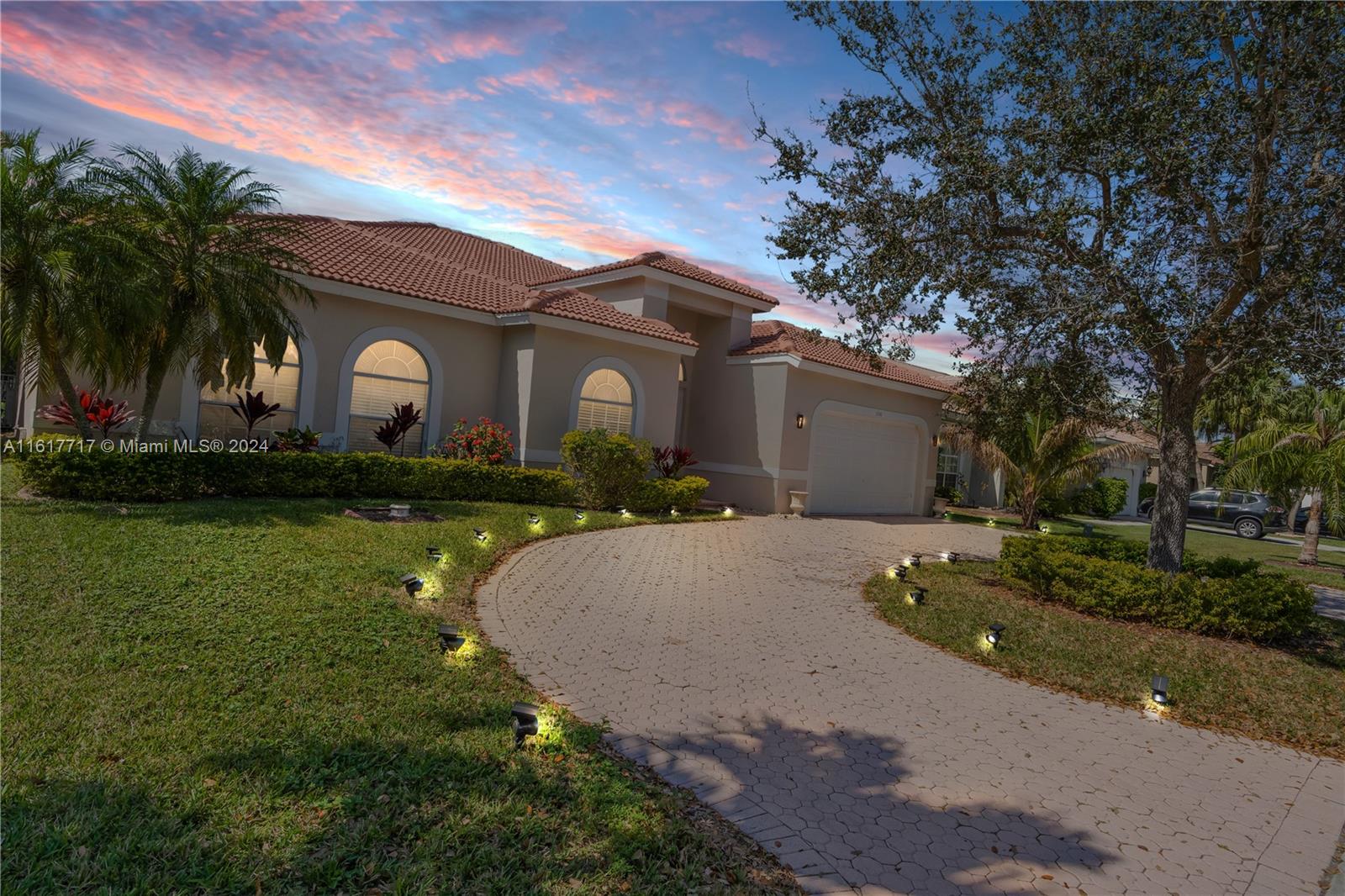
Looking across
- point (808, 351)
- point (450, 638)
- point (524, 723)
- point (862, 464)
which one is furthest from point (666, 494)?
point (524, 723)

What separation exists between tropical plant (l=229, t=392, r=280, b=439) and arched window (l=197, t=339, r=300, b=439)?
26 centimetres

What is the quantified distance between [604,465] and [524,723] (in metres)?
10.7

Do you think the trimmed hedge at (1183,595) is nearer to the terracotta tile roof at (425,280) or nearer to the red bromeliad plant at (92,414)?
A: the terracotta tile roof at (425,280)

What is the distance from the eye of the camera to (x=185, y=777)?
3795mm

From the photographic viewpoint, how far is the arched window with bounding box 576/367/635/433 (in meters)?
16.9

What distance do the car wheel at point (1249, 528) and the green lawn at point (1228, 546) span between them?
0.39 meters

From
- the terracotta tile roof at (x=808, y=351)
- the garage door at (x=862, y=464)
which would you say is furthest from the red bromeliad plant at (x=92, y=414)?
the garage door at (x=862, y=464)

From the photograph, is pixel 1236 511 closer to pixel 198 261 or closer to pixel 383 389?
pixel 383 389

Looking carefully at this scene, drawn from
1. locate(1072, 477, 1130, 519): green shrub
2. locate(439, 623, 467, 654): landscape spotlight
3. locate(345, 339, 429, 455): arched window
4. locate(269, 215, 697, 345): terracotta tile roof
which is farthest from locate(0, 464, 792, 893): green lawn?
locate(1072, 477, 1130, 519): green shrub

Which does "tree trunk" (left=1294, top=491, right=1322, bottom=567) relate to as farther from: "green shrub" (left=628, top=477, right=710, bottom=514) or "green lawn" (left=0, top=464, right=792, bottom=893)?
"green lawn" (left=0, top=464, right=792, bottom=893)

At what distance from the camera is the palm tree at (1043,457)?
19812 mm

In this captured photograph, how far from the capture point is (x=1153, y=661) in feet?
24.9

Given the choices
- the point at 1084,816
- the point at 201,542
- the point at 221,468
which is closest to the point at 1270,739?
the point at 1084,816

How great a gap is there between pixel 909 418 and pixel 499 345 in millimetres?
12150
